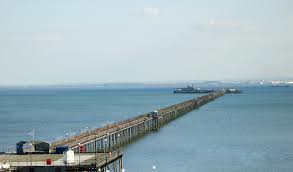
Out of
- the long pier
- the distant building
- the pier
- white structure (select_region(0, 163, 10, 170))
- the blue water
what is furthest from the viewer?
the long pier

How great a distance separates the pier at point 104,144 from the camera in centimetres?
3900

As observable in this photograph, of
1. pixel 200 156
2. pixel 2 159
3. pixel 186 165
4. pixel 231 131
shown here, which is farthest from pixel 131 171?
pixel 231 131

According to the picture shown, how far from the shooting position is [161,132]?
96188 mm

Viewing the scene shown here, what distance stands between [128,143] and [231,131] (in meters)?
20.3

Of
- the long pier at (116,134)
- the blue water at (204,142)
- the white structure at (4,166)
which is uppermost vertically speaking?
the white structure at (4,166)

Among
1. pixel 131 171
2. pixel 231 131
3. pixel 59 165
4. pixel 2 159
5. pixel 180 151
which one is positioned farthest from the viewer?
pixel 231 131

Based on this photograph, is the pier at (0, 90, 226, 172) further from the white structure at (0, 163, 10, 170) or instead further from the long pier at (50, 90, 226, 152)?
the white structure at (0, 163, 10, 170)

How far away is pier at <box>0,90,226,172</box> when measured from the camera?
39.0 meters

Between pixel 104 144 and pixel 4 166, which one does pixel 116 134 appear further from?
pixel 4 166

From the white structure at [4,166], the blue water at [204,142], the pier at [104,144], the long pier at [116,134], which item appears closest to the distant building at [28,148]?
the pier at [104,144]

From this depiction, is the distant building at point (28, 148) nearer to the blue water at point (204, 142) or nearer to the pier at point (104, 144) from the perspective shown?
the pier at point (104, 144)

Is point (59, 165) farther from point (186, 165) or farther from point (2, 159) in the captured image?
point (186, 165)

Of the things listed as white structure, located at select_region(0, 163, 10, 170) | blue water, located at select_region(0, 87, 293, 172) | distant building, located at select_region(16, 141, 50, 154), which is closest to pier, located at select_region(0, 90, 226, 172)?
white structure, located at select_region(0, 163, 10, 170)

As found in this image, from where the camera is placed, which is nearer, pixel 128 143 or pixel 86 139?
pixel 86 139
